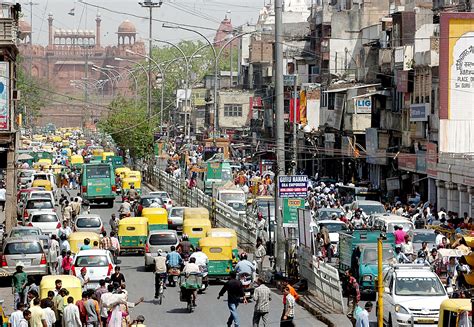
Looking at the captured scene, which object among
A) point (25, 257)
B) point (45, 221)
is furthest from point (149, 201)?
point (25, 257)

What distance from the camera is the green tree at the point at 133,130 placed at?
95.3 metres

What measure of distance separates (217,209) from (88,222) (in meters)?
8.05

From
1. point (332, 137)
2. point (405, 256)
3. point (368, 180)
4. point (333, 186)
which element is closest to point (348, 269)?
point (405, 256)

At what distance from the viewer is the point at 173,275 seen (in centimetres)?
3475

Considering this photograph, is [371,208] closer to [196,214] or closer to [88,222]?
[196,214]

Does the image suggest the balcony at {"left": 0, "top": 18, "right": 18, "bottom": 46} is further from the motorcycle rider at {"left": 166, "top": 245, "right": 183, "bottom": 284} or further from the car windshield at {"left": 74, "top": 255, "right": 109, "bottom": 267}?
the car windshield at {"left": 74, "top": 255, "right": 109, "bottom": 267}

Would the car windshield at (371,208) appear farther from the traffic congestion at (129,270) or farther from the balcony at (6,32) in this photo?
the balcony at (6,32)

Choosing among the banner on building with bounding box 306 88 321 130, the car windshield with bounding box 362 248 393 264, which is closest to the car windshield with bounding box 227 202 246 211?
the car windshield with bounding box 362 248 393 264

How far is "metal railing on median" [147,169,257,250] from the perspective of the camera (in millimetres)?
44844

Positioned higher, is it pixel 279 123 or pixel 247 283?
pixel 279 123

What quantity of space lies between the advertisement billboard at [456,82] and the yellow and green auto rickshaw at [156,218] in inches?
612

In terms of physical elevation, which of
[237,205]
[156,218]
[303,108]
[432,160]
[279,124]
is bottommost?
[237,205]

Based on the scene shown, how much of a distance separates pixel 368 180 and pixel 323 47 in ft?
72.0

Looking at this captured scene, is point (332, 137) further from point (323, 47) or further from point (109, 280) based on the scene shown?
point (109, 280)
